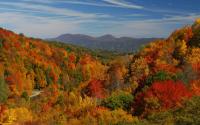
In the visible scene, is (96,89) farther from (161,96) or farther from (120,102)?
(161,96)

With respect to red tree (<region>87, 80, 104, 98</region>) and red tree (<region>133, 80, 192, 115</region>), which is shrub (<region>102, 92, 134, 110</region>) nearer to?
red tree (<region>133, 80, 192, 115</region>)

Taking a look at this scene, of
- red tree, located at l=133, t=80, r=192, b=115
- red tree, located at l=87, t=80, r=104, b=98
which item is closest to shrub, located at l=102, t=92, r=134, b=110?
red tree, located at l=133, t=80, r=192, b=115

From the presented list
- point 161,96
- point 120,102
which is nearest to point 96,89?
point 120,102

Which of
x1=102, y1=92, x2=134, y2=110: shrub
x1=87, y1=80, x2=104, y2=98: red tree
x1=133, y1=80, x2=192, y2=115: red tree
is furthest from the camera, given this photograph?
x1=87, y1=80, x2=104, y2=98: red tree

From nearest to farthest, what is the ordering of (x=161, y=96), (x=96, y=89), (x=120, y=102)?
(x=161, y=96)
(x=120, y=102)
(x=96, y=89)

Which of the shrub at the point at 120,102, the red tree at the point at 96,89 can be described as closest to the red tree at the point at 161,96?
the shrub at the point at 120,102

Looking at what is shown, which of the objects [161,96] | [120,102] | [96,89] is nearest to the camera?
[161,96]

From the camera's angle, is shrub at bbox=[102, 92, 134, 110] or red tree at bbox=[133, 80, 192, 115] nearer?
red tree at bbox=[133, 80, 192, 115]

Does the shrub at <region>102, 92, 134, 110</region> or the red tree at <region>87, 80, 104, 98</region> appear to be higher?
the shrub at <region>102, 92, 134, 110</region>

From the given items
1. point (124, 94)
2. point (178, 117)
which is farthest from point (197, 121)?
point (124, 94)

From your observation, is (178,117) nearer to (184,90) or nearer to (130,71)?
(184,90)

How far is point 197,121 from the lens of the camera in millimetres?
42844

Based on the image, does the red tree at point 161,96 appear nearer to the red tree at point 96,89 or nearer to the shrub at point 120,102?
the shrub at point 120,102

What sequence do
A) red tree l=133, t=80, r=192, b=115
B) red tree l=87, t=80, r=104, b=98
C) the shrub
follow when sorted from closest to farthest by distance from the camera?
red tree l=133, t=80, r=192, b=115, the shrub, red tree l=87, t=80, r=104, b=98
